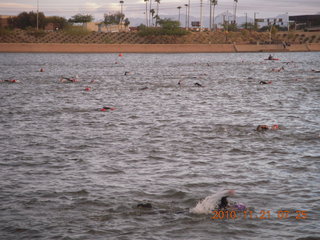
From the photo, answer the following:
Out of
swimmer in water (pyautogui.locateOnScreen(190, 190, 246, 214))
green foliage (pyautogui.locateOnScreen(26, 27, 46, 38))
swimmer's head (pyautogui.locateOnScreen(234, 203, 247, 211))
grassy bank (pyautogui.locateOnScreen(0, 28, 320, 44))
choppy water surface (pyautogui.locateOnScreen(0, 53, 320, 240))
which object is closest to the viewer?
choppy water surface (pyautogui.locateOnScreen(0, 53, 320, 240))

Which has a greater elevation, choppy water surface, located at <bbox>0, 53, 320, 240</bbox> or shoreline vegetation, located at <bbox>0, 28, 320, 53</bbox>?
shoreline vegetation, located at <bbox>0, 28, 320, 53</bbox>

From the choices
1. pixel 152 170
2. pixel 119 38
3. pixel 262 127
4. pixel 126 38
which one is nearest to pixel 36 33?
pixel 119 38

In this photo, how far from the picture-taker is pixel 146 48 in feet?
511

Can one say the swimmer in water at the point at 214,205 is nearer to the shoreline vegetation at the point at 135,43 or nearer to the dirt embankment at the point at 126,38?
the shoreline vegetation at the point at 135,43

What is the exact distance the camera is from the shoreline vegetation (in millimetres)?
147725

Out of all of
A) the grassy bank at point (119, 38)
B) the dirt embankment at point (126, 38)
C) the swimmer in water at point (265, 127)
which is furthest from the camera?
the grassy bank at point (119, 38)

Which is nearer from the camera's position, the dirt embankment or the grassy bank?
the dirt embankment

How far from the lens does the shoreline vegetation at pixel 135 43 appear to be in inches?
5816

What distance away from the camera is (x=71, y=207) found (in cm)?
1197
